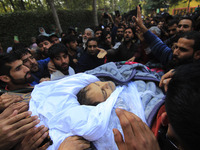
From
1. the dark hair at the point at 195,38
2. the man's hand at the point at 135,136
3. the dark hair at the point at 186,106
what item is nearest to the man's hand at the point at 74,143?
the man's hand at the point at 135,136

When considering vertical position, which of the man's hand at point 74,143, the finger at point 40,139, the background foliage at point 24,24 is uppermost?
the background foliage at point 24,24

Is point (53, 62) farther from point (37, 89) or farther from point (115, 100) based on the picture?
point (115, 100)

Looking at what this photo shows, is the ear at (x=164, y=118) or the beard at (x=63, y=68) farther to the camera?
the beard at (x=63, y=68)

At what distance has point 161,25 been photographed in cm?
560

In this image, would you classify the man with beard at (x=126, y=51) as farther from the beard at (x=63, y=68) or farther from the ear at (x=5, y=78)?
the ear at (x=5, y=78)

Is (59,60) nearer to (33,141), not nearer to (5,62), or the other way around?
(5,62)

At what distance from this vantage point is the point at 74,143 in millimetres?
1167

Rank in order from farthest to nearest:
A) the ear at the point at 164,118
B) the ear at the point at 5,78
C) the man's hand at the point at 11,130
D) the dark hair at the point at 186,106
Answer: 1. the ear at the point at 5,78
2. the man's hand at the point at 11,130
3. the ear at the point at 164,118
4. the dark hair at the point at 186,106

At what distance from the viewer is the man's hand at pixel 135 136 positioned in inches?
24.7

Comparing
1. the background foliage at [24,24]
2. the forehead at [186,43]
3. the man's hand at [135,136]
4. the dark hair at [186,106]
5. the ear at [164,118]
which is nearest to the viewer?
the dark hair at [186,106]

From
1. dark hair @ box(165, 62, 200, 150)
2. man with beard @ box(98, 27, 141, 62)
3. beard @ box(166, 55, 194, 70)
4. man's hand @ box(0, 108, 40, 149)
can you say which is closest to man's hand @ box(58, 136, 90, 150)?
man's hand @ box(0, 108, 40, 149)

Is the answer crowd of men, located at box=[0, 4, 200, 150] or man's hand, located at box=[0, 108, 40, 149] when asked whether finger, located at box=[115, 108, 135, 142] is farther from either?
man's hand, located at box=[0, 108, 40, 149]

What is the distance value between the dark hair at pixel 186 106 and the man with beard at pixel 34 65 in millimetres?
2345

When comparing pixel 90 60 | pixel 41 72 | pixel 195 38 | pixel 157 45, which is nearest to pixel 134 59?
pixel 157 45
